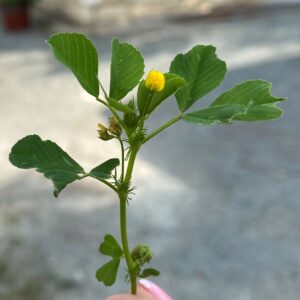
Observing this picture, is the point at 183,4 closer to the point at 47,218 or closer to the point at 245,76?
the point at 245,76

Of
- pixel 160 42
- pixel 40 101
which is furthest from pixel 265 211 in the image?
pixel 160 42

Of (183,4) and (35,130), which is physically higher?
(183,4)

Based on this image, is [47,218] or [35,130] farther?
[35,130]

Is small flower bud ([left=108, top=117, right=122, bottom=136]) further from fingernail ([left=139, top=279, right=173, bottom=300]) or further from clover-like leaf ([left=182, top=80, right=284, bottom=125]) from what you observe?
fingernail ([left=139, top=279, right=173, bottom=300])

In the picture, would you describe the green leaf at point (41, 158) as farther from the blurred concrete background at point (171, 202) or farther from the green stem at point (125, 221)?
the blurred concrete background at point (171, 202)

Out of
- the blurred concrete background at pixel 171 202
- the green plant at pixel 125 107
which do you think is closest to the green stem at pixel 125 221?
the green plant at pixel 125 107
